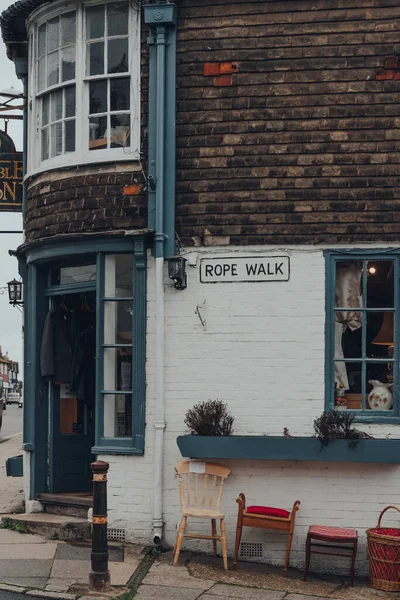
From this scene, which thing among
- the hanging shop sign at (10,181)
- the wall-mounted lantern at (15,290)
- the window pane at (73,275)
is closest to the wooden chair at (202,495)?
the window pane at (73,275)

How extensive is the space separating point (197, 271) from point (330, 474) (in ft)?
8.11

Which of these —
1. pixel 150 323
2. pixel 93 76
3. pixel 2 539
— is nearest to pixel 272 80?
pixel 93 76

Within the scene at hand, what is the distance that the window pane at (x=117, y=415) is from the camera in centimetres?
1061

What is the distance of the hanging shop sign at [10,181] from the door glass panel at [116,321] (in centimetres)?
257

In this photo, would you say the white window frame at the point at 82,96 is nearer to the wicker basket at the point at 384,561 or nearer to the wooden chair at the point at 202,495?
the wooden chair at the point at 202,495

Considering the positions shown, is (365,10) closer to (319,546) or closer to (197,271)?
(197,271)

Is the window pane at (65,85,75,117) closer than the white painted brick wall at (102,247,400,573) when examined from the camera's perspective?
No

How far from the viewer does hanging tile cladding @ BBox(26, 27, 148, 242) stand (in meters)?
10.6

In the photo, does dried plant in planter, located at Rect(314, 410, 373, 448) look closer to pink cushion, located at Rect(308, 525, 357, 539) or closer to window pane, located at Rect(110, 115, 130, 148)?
pink cushion, located at Rect(308, 525, 357, 539)

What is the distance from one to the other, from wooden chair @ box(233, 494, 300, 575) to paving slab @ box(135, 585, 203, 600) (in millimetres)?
1062

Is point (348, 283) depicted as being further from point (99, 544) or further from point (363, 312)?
point (99, 544)

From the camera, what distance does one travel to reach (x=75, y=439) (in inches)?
474

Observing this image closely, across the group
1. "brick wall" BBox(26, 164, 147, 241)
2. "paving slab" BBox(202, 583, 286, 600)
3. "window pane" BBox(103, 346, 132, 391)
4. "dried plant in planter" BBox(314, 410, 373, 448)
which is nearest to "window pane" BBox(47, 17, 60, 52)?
"brick wall" BBox(26, 164, 147, 241)

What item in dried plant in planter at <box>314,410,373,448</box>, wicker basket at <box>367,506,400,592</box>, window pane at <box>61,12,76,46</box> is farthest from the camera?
window pane at <box>61,12,76,46</box>
